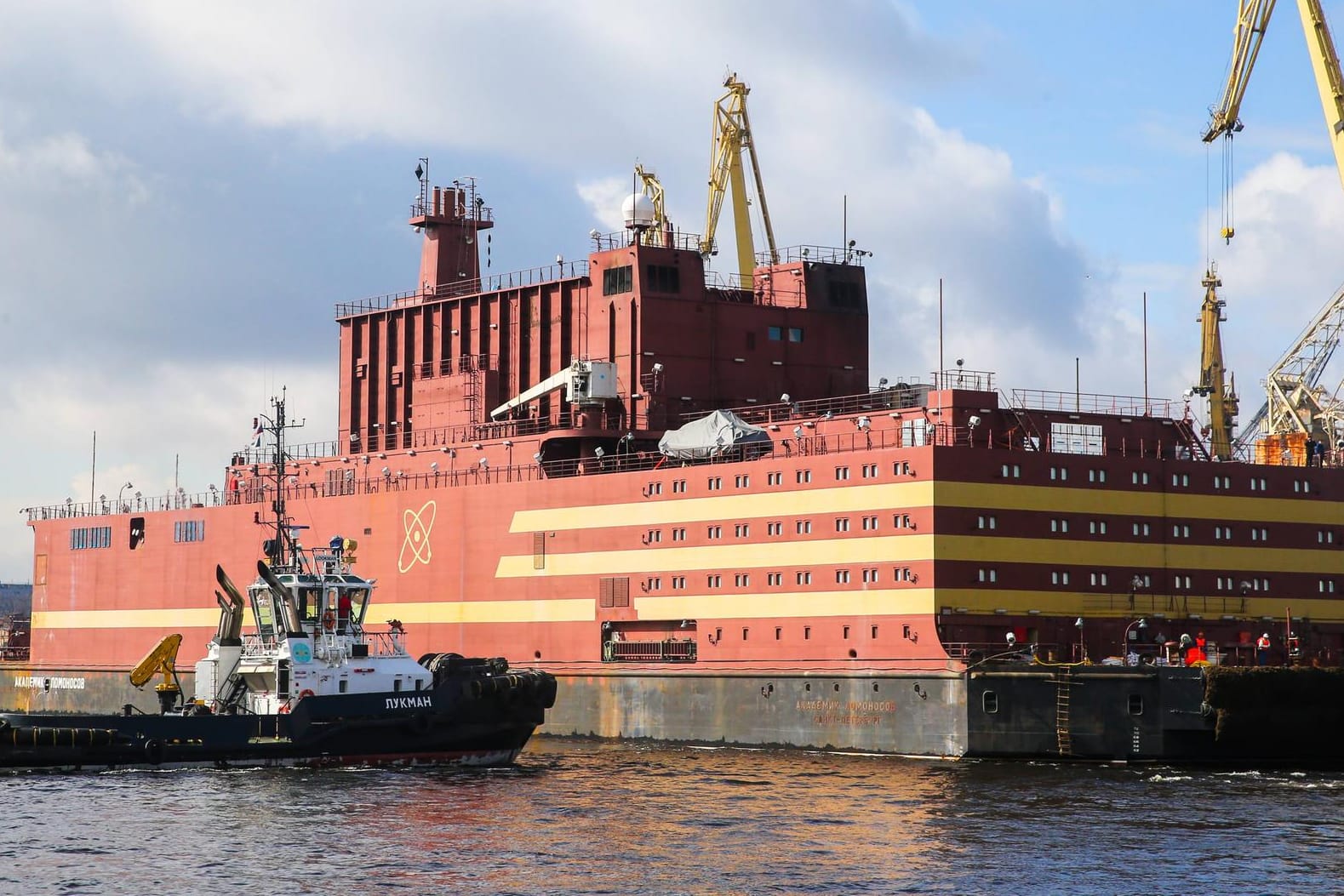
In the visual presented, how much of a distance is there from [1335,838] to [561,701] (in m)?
25.3

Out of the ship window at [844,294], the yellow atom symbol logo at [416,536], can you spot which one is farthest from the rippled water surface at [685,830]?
the ship window at [844,294]

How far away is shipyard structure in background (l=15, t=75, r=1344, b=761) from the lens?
147 ft

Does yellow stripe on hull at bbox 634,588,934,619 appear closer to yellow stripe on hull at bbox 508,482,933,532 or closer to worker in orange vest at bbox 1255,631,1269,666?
yellow stripe on hull at bbox 508,482,933,532

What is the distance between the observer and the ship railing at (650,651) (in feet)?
166

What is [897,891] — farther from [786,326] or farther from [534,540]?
[786,326]

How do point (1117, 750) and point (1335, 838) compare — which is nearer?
point (1335, 838)

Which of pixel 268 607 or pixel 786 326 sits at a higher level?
pixel 786 326

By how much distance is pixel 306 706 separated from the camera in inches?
1654

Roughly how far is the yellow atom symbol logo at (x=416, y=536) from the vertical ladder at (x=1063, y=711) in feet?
73.2

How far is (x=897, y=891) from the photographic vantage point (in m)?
27.9

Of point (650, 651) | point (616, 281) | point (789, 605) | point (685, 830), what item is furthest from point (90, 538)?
point (685, 830)

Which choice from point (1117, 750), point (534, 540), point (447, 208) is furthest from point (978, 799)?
point (447, 208)

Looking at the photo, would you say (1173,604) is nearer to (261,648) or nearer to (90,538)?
(261,648)

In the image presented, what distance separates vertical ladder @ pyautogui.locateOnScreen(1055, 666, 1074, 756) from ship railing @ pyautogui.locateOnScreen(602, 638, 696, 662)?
37.2 feet
